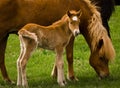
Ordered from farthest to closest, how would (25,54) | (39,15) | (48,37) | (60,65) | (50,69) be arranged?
1. (50,69)
2. (39,15)
3. (60,65)
4. (48,37)
5. (25,54)

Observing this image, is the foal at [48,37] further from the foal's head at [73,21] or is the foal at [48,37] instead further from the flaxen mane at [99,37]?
the flaxen mane at [99,37]

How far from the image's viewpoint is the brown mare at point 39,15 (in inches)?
423

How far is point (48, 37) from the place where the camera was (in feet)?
32.9

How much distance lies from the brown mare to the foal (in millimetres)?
722

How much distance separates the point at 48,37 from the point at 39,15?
1.15m

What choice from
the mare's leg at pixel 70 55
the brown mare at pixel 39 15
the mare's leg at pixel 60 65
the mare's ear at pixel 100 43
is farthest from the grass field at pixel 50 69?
the mare's ear at pixel 100 43

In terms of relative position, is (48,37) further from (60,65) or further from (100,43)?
(100,43)

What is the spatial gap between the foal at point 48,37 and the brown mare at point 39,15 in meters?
0.72

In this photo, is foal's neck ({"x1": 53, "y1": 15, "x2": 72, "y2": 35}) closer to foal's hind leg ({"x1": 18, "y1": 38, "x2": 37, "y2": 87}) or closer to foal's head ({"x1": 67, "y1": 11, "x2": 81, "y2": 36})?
foal's head ({"x1": 67, "y1": 11, "x2": 81, "y2": 36})

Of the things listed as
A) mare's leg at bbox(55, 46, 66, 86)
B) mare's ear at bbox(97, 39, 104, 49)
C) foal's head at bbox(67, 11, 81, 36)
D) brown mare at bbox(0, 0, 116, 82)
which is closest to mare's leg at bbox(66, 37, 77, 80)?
brown mare at bbox(0, 0, 116, 82)

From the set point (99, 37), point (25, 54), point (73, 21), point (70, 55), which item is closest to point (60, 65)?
point (25, 54)

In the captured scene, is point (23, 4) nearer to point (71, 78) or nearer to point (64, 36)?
point (64, 36)

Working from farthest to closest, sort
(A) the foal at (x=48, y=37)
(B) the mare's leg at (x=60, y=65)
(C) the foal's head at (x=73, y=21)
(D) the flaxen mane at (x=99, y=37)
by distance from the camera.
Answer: (D) the flaxen mane at (x=99, y=37) < (B) the mare's leg at (x=60, y=65) < (C) the foal's head at (x=73, y=21) < (A) the foal at (x=48, y=37)

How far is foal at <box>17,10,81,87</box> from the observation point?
9.70 metres
